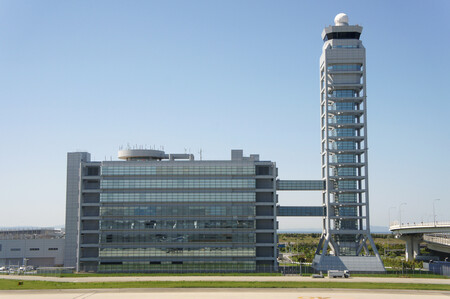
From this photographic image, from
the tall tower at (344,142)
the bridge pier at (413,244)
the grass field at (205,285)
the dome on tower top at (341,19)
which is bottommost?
the grass field at (205,285)

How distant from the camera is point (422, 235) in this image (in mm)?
170750

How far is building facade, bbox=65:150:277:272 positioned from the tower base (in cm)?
1290

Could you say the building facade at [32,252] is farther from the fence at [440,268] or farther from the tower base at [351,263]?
the fence at [440,268]

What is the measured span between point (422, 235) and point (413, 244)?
4.91 m

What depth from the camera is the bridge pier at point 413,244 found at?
170875 millimetres

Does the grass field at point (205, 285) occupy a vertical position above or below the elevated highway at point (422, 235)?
below

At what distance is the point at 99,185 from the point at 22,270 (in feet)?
96.9

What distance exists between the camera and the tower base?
127m

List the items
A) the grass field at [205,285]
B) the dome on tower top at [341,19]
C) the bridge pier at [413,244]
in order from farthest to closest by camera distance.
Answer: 1. the bridge pier at [413,244]
2. the dome on tower top at [341,19]
3. the grass field at [205,285]

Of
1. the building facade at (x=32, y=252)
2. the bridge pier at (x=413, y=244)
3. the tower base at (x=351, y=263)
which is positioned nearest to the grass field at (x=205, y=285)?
the tower base at (x=351, y=263)

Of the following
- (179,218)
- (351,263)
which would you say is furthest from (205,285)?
(351,263)

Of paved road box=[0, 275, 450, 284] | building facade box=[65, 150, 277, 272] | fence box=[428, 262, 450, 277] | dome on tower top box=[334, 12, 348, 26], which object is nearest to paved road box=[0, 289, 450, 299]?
paved road box=[0, 275, 450, 284]

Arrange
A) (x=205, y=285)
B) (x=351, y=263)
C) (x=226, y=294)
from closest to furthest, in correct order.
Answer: (x=226, y=294), (x=205, y=285), (x=351, y=263)

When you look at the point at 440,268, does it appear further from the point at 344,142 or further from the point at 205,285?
the point at 205,285
